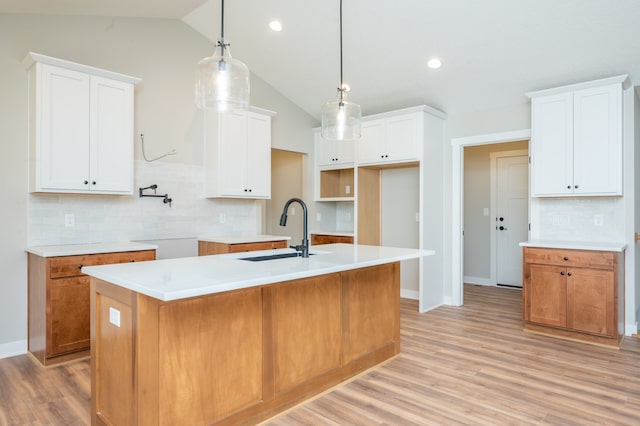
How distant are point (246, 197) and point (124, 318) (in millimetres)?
2920

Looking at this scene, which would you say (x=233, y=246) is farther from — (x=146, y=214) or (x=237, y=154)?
(x=237, y=154)

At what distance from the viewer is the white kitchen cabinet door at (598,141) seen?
370 centimetres

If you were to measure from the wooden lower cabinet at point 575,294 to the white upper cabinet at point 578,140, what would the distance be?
645 mm

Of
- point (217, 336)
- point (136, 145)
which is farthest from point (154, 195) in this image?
point (217, 336)

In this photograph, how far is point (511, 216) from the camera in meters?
6.32

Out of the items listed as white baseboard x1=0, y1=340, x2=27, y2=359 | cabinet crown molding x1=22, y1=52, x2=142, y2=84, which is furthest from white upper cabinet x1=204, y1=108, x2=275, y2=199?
white baseboard x1=0, y1=340, x2=27, y2=359

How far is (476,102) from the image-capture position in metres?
4.78

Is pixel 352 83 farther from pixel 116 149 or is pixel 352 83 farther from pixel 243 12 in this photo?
pixel 116 149

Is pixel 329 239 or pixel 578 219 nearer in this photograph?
pixel 578 219

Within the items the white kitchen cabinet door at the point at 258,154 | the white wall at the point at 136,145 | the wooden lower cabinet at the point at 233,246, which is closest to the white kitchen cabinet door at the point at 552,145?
the wooden lower cabinet at the point at 233,246

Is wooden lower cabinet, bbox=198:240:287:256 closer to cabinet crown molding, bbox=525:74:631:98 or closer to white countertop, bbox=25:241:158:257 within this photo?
white countertop, bbox=25:241:158:257

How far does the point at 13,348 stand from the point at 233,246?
1.98 meters

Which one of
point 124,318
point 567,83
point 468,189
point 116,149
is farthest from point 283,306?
point 468,189

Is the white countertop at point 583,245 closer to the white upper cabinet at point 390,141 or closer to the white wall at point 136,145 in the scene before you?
the white upper cabinet at point 390,141
